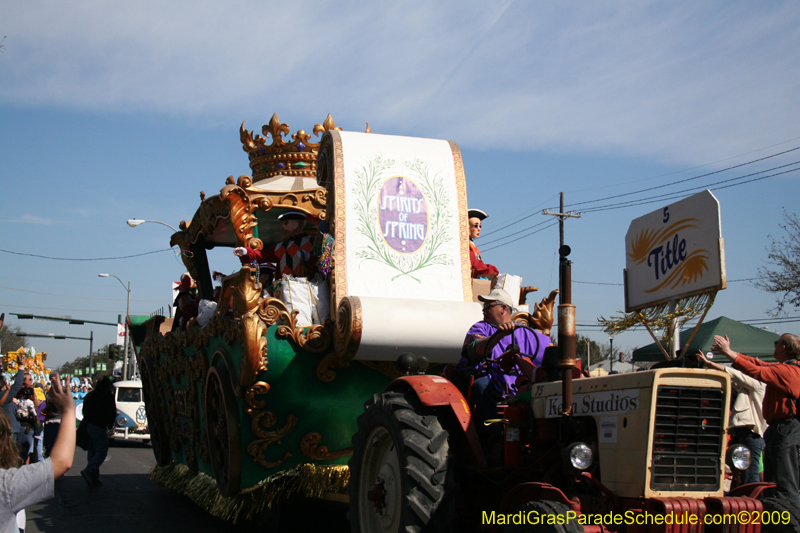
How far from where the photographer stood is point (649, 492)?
345 centimetres

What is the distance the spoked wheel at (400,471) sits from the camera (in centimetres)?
401

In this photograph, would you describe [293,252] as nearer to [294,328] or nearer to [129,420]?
[294,328]

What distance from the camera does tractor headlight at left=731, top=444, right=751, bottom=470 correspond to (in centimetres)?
361

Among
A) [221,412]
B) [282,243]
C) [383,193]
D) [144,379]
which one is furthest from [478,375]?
[144,379]

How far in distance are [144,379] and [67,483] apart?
6.82 feet

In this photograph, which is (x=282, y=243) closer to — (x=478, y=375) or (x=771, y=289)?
(x=478, y=375)

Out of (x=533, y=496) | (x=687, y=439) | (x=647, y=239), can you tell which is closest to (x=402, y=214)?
(x=647, y=239)

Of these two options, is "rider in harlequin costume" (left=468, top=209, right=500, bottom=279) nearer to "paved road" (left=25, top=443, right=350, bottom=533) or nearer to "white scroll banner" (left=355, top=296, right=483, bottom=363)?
"white scroll banner" (left=355, top=296, right=483, bottom=363)

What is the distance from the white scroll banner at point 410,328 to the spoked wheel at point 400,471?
29.5 inches

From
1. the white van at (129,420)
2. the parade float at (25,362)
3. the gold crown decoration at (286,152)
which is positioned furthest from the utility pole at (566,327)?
the white van at (129,420)

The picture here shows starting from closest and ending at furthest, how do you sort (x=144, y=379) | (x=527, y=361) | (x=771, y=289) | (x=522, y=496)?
(x=522, y=496)
(x=527, y=361)
(x=144, y=379)
(x=771, y=289)

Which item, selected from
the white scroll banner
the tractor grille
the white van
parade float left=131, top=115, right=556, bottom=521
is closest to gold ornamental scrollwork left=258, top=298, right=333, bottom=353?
parade float left=131, top=115, right=556, bottom=521

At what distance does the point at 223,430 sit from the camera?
647cm

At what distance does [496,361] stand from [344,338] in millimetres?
1512
